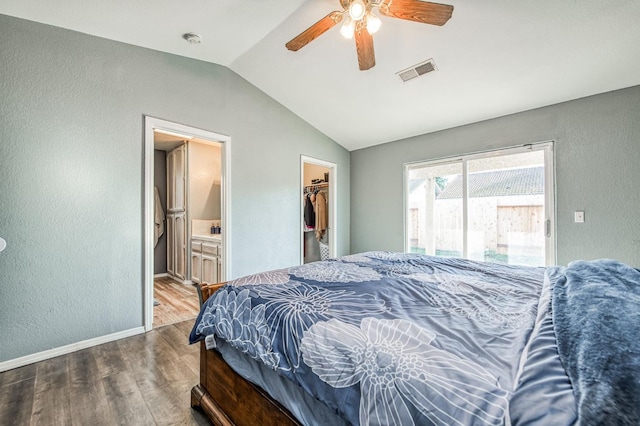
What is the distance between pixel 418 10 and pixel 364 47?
428mm

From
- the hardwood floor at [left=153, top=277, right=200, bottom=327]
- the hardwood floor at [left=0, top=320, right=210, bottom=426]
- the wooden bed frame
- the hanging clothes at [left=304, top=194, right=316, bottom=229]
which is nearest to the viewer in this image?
the wooden bed frame

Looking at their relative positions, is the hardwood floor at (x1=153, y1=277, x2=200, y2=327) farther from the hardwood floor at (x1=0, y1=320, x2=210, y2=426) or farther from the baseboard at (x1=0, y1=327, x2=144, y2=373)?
the hardwood floor at (x1=0, y1=320, x2=210, y2=426)

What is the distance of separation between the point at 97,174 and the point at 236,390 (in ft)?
7.29

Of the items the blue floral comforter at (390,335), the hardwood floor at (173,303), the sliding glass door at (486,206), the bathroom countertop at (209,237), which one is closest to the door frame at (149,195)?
the hardwood floor at (173,303)

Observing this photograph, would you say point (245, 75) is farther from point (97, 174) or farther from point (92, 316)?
A: point (92, 316)

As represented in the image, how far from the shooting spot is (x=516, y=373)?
26.4 inches

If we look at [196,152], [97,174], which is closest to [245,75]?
[196,152]

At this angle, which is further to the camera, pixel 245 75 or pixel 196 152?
pixel 196 152

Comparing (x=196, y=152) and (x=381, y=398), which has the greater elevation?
(x=196, y=152)

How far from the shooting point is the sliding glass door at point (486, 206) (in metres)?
3.09

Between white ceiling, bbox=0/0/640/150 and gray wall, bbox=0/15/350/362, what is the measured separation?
0.23 meters

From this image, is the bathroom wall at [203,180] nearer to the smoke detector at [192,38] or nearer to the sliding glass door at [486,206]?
the smoke detector at [192,38]

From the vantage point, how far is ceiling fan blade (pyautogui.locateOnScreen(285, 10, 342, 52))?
1.82m

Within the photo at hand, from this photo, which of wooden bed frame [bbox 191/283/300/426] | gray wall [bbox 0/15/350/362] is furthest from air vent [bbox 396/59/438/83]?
wooden bed frame [bbox 191/283/300/426]
